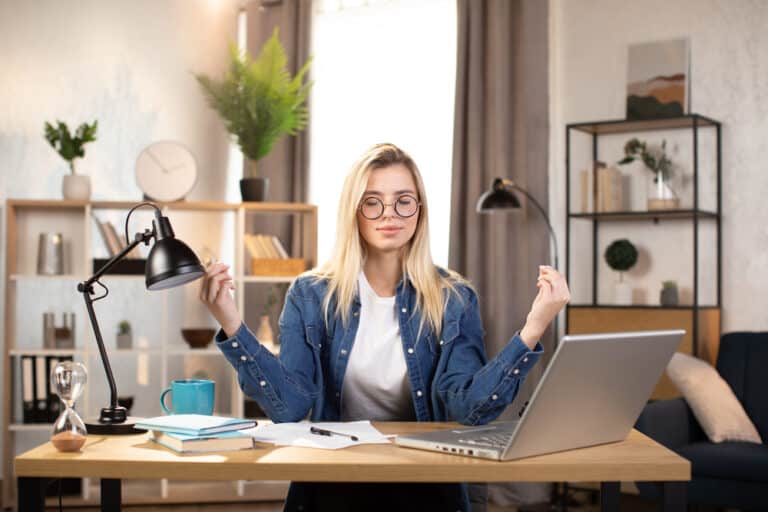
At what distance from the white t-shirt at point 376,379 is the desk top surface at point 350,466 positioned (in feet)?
1.94

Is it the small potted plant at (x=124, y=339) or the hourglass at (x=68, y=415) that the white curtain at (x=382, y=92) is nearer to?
the small potted plant at (x=124, y=339)

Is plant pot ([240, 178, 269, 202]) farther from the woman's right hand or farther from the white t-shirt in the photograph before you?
the woman's right hand

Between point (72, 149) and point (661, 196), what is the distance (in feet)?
9.23

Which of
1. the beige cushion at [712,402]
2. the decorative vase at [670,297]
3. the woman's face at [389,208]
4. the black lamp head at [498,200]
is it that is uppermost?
the black lamp head at [498,200]

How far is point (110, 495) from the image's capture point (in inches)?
77.4

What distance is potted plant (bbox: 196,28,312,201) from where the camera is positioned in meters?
4.75

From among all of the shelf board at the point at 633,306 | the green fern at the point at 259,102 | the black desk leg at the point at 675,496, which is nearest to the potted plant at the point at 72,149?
the green fern at the point at 259,102

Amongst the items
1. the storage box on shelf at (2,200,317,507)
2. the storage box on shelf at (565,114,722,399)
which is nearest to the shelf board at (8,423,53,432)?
the storage box on shelf at (2,200,317,507)

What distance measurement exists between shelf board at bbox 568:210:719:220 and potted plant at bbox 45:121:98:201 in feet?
7.78

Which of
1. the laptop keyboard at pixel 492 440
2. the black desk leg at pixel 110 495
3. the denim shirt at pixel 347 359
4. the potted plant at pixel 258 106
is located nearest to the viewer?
the laptop keyboard at pixel 492 440

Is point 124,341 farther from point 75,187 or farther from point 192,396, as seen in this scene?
point 192,396

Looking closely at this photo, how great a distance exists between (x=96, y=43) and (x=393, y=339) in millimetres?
3504

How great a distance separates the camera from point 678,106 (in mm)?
4574

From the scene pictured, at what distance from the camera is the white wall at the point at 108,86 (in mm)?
4988
